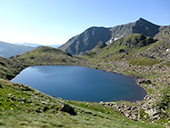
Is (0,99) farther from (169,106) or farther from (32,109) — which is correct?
(169,106)

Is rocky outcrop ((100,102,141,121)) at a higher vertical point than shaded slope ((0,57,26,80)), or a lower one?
lower

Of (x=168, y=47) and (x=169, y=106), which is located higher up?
(x=168, y=47)

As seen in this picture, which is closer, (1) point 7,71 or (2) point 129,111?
(2) point 129,111

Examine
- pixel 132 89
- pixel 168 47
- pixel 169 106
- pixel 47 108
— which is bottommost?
pixel 47 108

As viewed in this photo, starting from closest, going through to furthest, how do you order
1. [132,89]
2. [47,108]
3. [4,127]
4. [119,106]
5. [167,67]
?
[4,127] < [47,108] < [119,106] < [132,89] < [167,67]

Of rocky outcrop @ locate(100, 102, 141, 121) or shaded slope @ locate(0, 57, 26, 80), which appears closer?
rocky outcrop @ locate(100, 102, 141, 121)

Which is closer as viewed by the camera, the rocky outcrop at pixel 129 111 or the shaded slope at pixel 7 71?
the rocky outcrop at pixel 129 111

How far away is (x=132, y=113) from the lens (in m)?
42.5

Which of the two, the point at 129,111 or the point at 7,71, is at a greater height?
the point at 7,71

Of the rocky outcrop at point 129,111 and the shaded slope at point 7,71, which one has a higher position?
the shaded slope at point 7,71

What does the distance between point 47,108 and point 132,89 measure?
74.1 metres

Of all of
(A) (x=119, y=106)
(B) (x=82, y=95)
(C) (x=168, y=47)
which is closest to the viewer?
(A) (x=119, y=106)

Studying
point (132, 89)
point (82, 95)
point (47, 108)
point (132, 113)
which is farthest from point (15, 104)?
point (132, 89)

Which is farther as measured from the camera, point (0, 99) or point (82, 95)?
point (82, 95)
